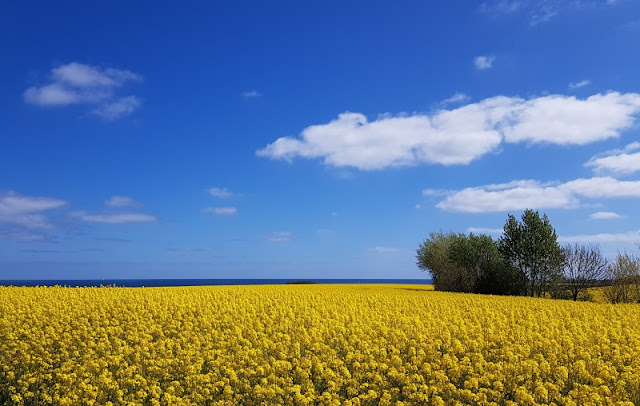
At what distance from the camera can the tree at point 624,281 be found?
144 feet

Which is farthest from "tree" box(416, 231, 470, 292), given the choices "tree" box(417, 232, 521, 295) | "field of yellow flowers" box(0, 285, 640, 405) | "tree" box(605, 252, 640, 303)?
"field of yellow flowers" box(0, 285, 640, 405)

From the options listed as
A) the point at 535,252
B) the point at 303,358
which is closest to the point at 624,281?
the point at 535,252

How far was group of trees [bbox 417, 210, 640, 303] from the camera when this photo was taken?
47.0 metres

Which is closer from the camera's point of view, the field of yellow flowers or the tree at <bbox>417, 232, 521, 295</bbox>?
the field of yellow flowers

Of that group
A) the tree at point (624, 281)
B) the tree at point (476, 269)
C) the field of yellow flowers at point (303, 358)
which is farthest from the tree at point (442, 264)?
the field of yellow flowers at point (303, 358)

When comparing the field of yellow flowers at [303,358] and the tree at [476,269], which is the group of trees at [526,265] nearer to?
the tree at [476,269]

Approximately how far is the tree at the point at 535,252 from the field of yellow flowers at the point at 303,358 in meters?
29.7

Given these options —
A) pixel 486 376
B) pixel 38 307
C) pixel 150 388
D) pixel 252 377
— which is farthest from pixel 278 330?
pixel 38 307

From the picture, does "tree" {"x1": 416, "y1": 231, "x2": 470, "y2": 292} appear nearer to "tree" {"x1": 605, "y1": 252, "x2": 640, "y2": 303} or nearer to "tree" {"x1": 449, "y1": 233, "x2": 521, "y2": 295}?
"tree" {"x1": 449, "y1": 233, "x2": 521, "y2": 295}

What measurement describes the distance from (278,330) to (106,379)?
608 centimetres

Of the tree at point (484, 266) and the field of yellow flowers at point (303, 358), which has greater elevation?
the tree at point (484, 266)

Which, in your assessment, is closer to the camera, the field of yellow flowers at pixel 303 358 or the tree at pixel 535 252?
the field of yellow flowers at pixel 303 358

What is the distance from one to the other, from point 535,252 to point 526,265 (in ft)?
5.23

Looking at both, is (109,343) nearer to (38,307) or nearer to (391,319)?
(38,307)
